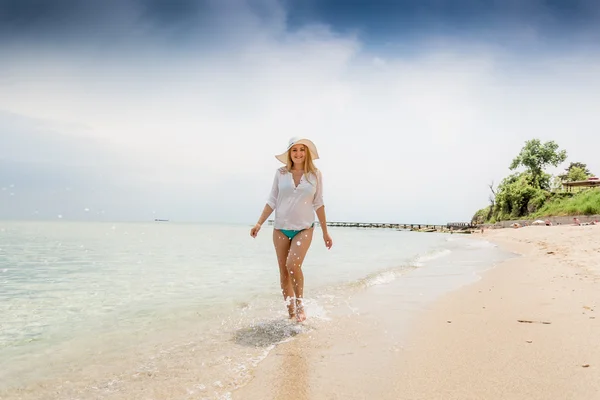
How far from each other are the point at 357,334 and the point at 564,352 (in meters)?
1.79

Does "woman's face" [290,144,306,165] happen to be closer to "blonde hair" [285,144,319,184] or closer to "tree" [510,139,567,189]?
"blonde hair" [285,144,319,184]

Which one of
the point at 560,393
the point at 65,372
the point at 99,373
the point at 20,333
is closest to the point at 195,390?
the point at 99,373

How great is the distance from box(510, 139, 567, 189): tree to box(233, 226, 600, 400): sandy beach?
65188mm

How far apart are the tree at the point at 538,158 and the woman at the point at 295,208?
66.3m

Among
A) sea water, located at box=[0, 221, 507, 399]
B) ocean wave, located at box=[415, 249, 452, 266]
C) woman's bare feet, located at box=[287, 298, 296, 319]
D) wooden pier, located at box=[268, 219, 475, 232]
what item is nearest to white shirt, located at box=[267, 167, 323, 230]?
woman's bare feet, located at box=[287, 298, 296, 319]

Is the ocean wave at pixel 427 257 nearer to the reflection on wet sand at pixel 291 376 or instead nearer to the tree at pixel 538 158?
the reflection on wet sand at pixel 291 376

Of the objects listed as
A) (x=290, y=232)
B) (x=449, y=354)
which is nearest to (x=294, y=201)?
(x=290, y=232)

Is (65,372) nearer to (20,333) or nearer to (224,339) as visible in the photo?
(224,339)

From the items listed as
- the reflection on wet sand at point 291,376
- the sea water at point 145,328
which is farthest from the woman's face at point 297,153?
the reflection on wet sand at point 291,376

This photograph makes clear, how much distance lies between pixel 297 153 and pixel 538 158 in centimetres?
7101

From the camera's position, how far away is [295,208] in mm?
4508

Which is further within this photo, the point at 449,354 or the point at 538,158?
the point at 538,158

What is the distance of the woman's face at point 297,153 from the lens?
4.54 meters

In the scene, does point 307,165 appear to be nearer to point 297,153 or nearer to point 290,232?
point 297,153
